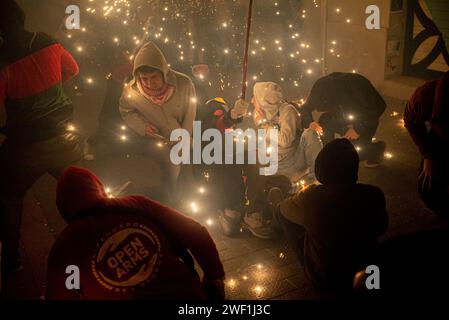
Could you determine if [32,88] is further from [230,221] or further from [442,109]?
[442,109]

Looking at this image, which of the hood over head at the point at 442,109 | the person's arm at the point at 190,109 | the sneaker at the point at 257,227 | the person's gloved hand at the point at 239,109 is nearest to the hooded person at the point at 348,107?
the person's gloved hand at the point at 239,109

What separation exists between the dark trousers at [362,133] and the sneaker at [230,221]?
2.16 meters

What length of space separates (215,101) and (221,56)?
438 cm

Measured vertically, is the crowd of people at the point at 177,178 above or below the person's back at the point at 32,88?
below

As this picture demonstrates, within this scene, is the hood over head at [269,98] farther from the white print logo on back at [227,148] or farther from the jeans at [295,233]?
the jeans at [295,233]

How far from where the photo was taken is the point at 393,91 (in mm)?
9695

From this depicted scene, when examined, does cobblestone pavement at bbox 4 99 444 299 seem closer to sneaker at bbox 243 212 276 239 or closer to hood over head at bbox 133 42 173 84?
sneaker at bbox 243 212 276 239

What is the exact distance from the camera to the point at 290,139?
230 inches

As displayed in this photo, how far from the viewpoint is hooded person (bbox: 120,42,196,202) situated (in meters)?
6.14

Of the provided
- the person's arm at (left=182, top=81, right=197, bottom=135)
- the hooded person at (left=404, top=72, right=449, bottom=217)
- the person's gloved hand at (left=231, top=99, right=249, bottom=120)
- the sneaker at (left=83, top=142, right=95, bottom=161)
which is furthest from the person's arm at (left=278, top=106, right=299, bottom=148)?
the sneaker at (left=83, top=142, right=95, bottom=161)

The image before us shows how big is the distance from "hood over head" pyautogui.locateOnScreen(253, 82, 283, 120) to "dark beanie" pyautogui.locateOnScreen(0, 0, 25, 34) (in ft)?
10.4

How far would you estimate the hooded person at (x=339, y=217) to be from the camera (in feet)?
11.4

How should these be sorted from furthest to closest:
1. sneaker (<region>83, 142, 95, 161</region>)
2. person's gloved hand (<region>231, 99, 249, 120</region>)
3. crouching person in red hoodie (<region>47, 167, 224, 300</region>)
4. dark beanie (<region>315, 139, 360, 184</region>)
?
sneaker (<region>83, 142, 95, 161</region>)
person's gloved hand (<region>231, 99, 249, 120</region>)
dark beanie (<region>315, 139, 360, 184</region>)
crouching person in red hoodie (<region>47, 167, 224, 300</region>)
